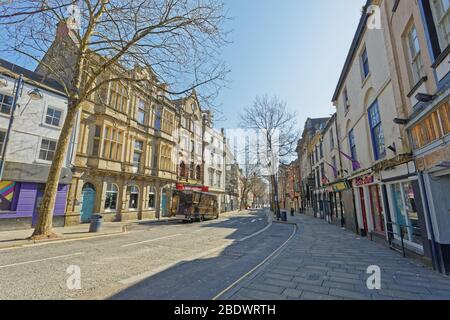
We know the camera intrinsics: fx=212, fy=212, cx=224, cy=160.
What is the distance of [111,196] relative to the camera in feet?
64.8

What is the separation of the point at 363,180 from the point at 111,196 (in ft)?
65.7

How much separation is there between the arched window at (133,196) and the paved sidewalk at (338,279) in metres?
18.3

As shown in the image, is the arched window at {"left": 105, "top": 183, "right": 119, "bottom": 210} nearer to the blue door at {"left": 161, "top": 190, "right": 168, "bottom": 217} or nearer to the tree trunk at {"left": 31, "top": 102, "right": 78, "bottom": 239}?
the blue door at {"left": 161, "top": 190, "right": 168, "bottom": 217}

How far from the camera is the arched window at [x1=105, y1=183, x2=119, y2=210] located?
1931cm

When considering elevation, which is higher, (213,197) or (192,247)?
(213,197)

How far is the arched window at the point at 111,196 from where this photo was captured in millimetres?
19312

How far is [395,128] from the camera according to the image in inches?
315

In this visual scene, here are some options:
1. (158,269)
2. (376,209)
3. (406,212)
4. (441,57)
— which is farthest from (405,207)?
(158,269)

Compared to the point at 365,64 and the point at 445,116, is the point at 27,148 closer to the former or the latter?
the point at 445,116

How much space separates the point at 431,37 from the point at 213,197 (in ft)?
78.4

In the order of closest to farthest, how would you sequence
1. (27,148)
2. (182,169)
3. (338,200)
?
(27,148)
(338,200)
(182,169)

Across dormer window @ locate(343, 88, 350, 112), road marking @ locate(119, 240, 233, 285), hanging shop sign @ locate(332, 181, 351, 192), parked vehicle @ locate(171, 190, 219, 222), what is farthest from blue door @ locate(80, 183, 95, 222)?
dormer window @ locate(343, 88, 350, 112)
